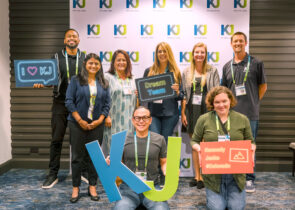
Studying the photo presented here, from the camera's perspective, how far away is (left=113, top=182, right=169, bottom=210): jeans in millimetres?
2394

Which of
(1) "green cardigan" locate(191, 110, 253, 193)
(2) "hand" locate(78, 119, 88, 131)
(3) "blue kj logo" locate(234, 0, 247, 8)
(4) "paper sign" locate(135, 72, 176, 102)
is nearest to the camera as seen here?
(1) "green cardigan" locate(191, 110, 253, 193)

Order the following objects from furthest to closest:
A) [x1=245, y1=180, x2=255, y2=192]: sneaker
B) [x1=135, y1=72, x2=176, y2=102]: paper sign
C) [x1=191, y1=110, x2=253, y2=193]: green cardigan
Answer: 1. [x1=245, y1=180, x2=255, y2=192]: sneaker
2. [x1=135, y1=72, x2=176, y2=102]: paper sign
3. [x1=191, y1=110, x2=253, y2=193]: green cardigan

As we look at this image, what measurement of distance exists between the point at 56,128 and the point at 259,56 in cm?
316

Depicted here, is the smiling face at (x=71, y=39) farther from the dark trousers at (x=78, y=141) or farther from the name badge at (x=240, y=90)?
the name badge at (x=240, y=90)

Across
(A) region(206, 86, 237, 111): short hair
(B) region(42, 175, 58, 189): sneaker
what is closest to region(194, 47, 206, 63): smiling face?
(A) region(206, 86, 237, 111): short hair

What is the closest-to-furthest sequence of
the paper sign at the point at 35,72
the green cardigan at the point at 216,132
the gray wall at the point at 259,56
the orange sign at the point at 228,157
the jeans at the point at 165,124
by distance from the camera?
1. the orange sign at the point at 228,157
2. the green cardigan at the point at 216,132
3. the paper sign at the point at 35,72
4. the jeans at the point at 165,124
5. the gray wall at the point at 259,56

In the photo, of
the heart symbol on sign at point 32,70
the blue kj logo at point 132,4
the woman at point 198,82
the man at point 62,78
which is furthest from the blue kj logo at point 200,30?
the heart symbol on sign at point 32,70

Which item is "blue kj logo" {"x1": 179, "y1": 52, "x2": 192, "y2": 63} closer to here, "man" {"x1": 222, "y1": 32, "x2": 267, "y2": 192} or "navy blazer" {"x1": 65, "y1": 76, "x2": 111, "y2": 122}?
"man" {"x1": 222, "y1": 32, "x2": 267, "y2": 192}

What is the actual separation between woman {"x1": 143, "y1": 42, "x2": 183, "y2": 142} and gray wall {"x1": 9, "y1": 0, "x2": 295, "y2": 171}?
1.59 m

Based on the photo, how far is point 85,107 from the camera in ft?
10.2

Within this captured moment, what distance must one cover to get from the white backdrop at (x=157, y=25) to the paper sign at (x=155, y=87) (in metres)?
0.89

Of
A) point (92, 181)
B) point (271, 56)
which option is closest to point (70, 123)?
point (92, 181)

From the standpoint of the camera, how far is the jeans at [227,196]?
8.35 ft

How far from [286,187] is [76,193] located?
8.53 ft
